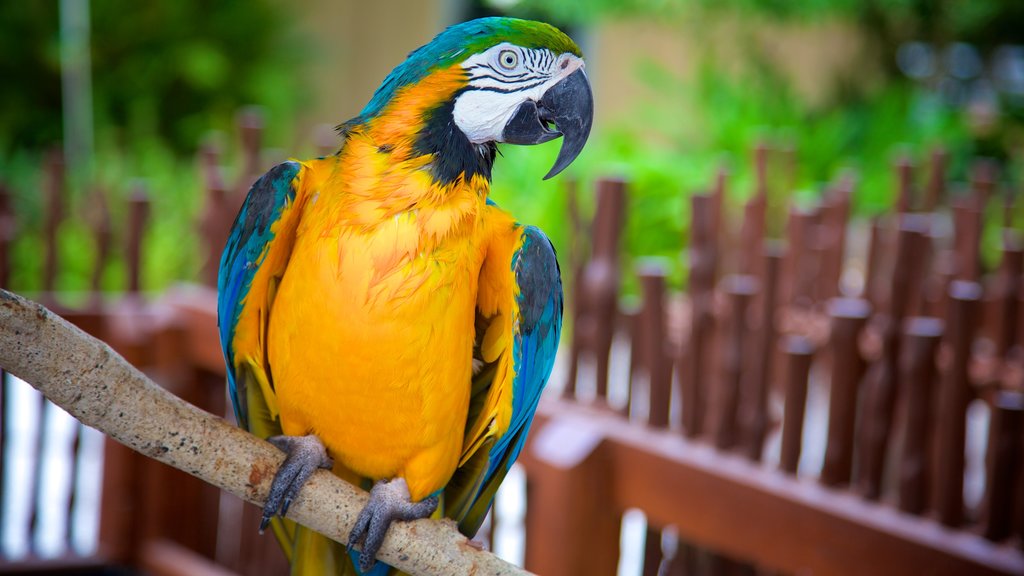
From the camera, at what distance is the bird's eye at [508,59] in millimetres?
583

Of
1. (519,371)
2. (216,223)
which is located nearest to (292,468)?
(519,371)

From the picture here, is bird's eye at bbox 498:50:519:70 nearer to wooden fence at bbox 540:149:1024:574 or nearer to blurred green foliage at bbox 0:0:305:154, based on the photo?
wooden fence at bbox 540:149:1024:574

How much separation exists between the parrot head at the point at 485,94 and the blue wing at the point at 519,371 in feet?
0.24

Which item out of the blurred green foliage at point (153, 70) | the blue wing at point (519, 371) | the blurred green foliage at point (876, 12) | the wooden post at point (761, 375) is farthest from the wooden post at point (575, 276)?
the blurred green foliage at point (153, 70)

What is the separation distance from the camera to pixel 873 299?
96.0 inches

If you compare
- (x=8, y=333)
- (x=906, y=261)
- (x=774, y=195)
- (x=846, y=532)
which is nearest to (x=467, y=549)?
(x=8, y=333)

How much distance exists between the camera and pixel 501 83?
58 centimetres

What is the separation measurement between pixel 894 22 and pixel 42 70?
5.26 metres

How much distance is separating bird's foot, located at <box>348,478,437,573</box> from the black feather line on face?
221 mm

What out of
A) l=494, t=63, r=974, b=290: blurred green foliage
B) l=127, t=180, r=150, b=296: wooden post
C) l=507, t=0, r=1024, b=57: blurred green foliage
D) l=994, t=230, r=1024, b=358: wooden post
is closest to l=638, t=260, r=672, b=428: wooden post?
l=994, t=230, r=1024, b=358: wooden post

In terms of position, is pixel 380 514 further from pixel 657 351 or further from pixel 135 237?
pixel 135 237

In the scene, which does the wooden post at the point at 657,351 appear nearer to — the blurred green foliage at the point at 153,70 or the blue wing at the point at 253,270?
the blue wing at the point at 253,270

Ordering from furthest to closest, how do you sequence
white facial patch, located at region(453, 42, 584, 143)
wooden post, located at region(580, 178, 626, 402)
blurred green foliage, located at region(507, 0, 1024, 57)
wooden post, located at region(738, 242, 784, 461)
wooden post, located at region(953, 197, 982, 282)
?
1. blurred green foliage, located at region(507, 0, 1024, 57)
2. wooden post, located at region(953, 197, 982, 282)
3. wooden post, located at region(580, 178, 626, 402)
4. wooden post, located at region(738, 242, 784, 461)
5. white facial patch, located at region(453, 42, 584, 143)

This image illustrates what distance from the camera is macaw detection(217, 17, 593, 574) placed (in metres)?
0.59
